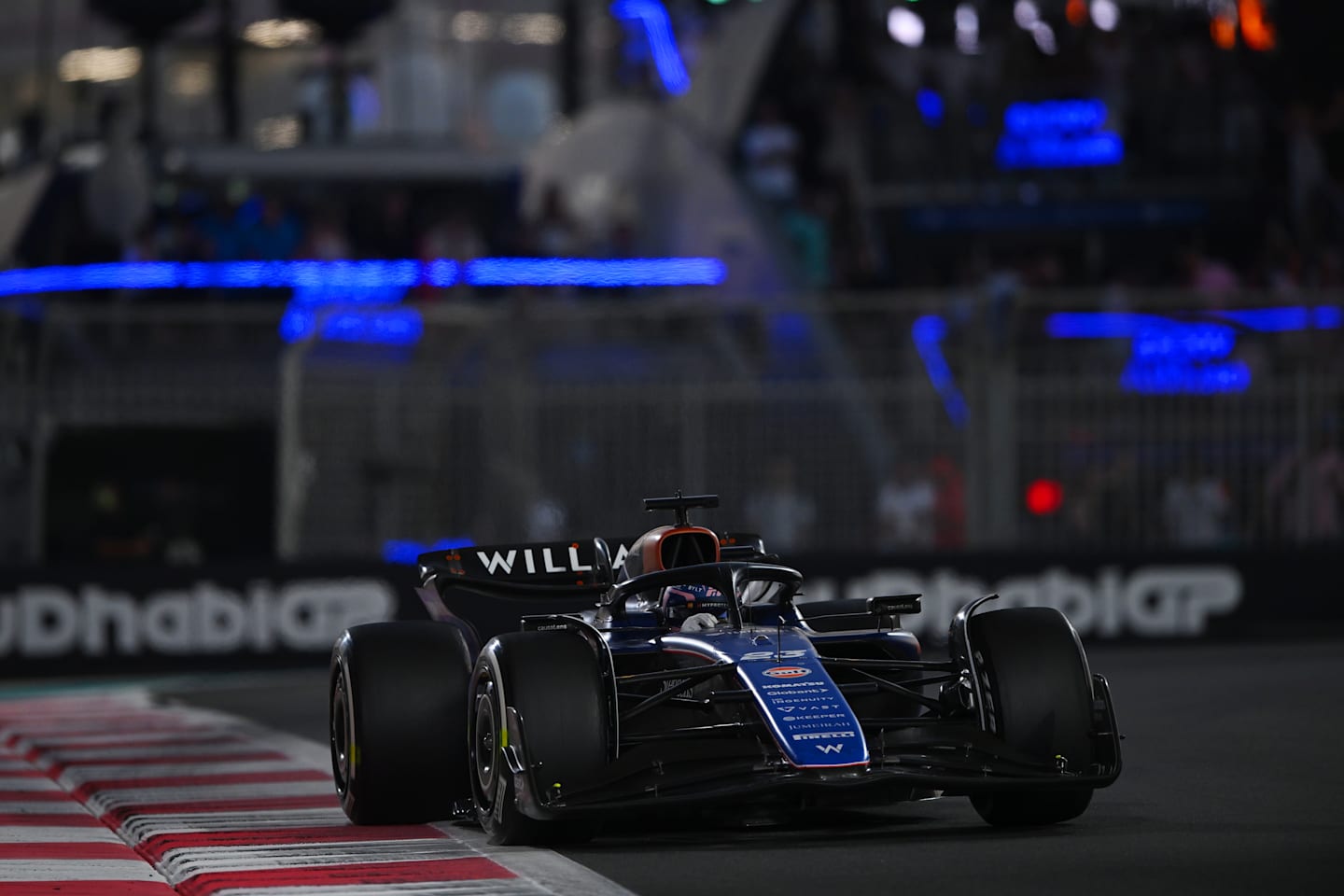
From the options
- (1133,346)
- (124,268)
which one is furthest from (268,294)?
(1133,346)

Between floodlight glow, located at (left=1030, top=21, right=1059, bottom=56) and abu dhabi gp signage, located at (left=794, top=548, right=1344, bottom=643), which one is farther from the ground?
floodlight glow, located at (left=1030, top=21, right=1059, bottom=56)

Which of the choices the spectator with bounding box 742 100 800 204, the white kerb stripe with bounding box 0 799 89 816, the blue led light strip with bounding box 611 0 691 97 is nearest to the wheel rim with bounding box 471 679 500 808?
the white kerb stripe with bounding box 0 799 89 816

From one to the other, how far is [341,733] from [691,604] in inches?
54.2

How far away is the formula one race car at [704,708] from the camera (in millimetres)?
6801

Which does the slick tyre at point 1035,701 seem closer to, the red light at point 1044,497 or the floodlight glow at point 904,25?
the red light at point 1044,497

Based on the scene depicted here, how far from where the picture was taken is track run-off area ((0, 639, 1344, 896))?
20.4ft

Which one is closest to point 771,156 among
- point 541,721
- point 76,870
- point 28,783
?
point 28,783

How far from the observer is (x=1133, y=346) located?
16156 mm

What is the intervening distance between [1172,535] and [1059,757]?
9511 millimetres

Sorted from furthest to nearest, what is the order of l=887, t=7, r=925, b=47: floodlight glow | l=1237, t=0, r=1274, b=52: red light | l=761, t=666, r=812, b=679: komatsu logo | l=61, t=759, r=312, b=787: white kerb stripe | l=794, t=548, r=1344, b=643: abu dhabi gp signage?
l=887, t=7, r=925, b=47: floodlight glow < l=1237, t=0, r=1274, b=52: red light < l=794, t=548, r=1344, b=643: abu dhabi gp signage < l=61, t=759, r=312, b=787: white kerb stripe < l=761, t=666, r=812, b=679: komatsu logo

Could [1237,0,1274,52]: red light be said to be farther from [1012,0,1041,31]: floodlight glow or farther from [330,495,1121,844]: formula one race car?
[330,495,1121,844]: formula one race car

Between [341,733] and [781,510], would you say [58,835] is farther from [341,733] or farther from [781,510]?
[781,510]

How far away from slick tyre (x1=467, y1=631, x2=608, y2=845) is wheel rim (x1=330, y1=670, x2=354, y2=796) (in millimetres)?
839

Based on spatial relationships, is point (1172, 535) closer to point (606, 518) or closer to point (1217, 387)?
point (1217, 387)
